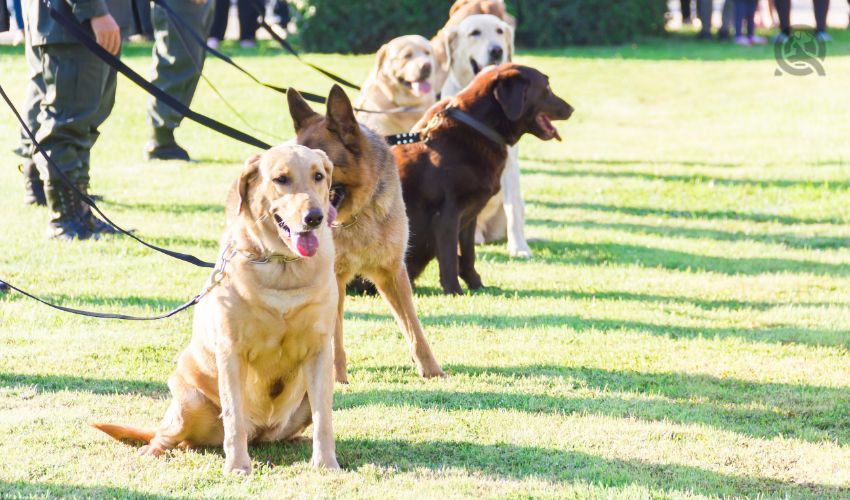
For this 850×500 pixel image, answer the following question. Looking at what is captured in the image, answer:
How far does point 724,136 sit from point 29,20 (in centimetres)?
928

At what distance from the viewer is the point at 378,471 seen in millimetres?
3877

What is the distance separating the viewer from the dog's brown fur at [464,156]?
21.4ft

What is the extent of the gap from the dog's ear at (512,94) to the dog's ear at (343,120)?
1807 mm

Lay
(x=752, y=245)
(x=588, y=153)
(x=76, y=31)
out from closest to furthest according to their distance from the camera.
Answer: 1. (x=76, y=31)
2. (x=752, y=245)
3. (x=588, y=153)

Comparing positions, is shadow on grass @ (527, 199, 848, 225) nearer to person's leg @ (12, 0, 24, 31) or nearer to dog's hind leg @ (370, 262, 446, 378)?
Answer: dog's hind leg @ (370, 262, 446, 378)

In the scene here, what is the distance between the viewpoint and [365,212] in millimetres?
5035

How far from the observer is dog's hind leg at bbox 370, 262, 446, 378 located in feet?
16.8

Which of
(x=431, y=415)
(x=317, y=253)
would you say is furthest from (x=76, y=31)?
(x=431, y=415)

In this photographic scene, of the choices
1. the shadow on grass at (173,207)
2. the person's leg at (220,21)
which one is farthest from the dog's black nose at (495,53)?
the person's leg at (220,21)

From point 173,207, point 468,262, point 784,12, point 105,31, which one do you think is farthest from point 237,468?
point 784,12

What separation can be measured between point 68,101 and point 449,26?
2.95m

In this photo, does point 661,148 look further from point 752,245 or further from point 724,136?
point 752,245

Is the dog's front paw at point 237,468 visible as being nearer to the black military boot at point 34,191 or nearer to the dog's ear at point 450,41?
the dog's ear at point 450,41

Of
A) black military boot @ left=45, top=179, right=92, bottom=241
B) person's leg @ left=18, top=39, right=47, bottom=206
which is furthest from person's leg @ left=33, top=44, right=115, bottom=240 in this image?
person's leg @ left=18, top=39, right=47, bottom=206
